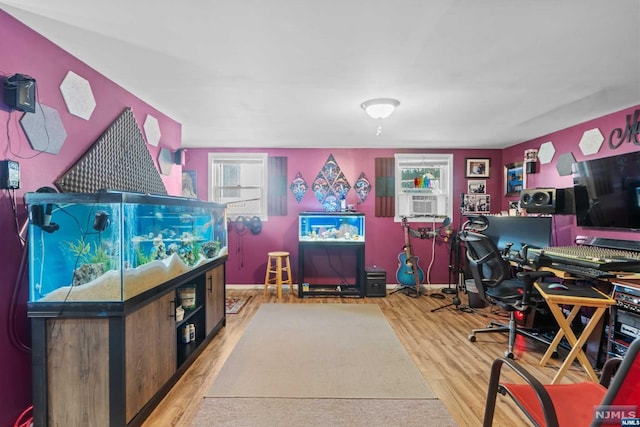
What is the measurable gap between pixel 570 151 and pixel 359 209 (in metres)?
2.77

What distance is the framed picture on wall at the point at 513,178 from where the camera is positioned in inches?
167

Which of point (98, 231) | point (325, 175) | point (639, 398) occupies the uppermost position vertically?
point (325, 175)

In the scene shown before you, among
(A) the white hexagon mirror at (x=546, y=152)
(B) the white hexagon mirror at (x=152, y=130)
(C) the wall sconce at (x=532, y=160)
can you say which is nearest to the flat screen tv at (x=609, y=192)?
(A) the white hexagon mirror at (x=546, y=152)

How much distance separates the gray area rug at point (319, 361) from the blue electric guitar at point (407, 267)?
3.78 feet

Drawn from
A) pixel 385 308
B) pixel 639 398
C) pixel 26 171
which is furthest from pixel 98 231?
pixel 385 308

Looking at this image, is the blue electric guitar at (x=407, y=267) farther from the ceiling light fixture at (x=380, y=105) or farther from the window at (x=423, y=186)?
the ceiling light fixture at (x=380, y=105)

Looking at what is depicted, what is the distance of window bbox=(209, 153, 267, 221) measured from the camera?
4723 millimetres

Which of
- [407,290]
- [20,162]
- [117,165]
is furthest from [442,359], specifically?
[20,162]

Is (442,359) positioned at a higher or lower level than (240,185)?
lower

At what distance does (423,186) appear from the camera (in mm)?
4758

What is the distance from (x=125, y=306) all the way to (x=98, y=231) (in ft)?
1.40

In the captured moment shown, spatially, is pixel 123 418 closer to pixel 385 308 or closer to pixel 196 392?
pixel 196 392

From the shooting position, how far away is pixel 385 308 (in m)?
3.79

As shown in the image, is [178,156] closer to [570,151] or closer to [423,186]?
[423,186]
